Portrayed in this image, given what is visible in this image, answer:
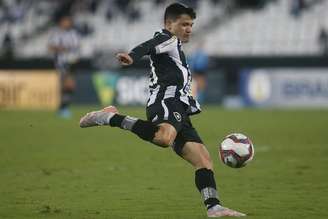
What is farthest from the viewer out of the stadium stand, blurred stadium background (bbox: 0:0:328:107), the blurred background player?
the stadium stand

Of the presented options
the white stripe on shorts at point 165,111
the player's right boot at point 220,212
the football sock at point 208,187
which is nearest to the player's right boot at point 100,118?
the white stripe on shorts at point 165,111

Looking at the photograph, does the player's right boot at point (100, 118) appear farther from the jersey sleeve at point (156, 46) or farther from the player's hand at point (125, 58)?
the player's hand at point (125, 58)

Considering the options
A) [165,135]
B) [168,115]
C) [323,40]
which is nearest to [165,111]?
[168,115]

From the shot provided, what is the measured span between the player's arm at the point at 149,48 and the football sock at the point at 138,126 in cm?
71

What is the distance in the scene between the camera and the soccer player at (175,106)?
796 cm

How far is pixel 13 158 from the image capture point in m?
13.9

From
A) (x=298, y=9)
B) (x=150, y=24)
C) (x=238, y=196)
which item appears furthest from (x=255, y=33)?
(x=238, y=196)

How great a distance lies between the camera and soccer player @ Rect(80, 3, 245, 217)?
7957 millimetres

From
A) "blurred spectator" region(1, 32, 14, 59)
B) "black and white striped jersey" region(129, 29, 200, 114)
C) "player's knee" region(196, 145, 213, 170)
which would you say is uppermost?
"black and white striped jersey" region(129, 29, 200, 114)

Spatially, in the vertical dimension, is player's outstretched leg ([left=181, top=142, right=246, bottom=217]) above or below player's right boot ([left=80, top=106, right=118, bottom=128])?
below

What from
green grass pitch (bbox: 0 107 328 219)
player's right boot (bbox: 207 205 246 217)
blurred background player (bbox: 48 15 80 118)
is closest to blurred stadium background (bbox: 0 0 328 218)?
green grass pitch (bbox: 0 107 328 219)

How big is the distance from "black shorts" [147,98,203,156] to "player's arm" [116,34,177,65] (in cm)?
52

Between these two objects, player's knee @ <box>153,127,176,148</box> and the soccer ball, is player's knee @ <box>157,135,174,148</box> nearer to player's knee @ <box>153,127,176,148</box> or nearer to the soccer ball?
player's knee @ <box>153,127,176,148</box>

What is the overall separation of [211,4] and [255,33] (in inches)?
99.3
